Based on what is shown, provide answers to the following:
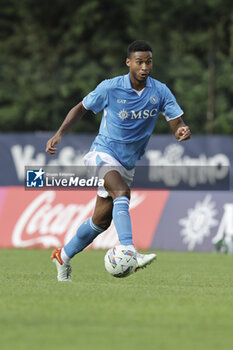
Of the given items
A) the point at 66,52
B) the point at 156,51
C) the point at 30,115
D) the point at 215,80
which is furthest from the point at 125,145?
the point at 66,52

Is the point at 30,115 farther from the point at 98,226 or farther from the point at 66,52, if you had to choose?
the point at 98,226

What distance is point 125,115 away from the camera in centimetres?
773

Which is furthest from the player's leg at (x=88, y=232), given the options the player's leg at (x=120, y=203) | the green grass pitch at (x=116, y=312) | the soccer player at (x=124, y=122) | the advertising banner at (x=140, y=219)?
the advertising banner at (x=140, y=219)

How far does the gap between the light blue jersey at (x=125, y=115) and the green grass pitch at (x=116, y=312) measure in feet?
3.84

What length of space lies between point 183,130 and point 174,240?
22.4 ft

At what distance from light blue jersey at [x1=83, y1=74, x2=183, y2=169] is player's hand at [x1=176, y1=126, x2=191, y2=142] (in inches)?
10.4

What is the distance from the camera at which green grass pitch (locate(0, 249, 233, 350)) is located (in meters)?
4.49

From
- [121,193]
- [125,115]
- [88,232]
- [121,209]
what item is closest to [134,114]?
[125,115]

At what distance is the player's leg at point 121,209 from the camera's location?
7.08 meters

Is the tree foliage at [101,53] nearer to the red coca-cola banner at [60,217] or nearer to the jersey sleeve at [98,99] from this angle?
the red coca-cola banner at [60,217]

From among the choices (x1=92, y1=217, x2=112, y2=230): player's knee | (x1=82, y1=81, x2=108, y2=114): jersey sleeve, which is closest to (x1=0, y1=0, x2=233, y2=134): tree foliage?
(x1=82, y1=81, x2=108, y2=114): jersey sleeve

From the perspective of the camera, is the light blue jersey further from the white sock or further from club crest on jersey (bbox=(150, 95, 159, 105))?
the white sock

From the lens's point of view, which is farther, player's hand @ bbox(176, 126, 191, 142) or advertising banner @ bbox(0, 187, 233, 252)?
advertising banner @ bbox(0, 187, 233, 252)

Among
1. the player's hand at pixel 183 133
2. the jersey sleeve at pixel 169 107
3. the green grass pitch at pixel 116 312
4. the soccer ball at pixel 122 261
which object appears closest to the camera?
the green grass pitch at pixel 116 312
